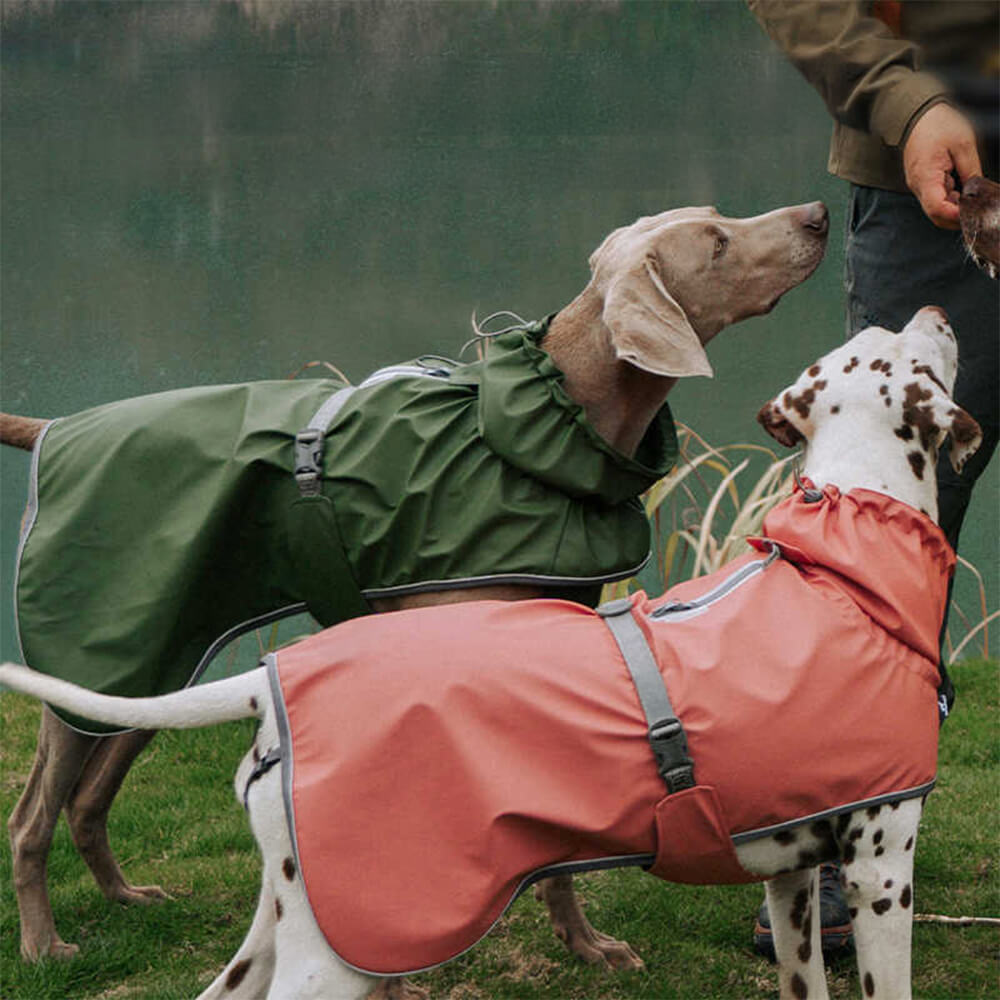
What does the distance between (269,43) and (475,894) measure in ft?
32.8

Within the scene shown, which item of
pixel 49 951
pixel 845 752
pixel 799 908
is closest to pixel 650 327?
pixel 845 752

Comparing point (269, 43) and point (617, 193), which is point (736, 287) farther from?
point (269, 43)

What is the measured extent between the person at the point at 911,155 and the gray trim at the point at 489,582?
78cm

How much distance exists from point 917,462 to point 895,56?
0.91 m

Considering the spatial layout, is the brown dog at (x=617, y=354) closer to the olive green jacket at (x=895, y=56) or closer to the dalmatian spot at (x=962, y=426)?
the olive green jacket at (x=895, y=56)

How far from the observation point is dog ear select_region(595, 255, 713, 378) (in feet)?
10.1

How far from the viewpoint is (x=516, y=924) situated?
3.69 meters

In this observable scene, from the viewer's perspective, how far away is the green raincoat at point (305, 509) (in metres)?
2.97

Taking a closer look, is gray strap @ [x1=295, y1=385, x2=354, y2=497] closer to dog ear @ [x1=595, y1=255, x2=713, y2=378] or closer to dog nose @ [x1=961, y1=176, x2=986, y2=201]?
dog ear @ [x1=595, y1=255, x2=713, y2=378]

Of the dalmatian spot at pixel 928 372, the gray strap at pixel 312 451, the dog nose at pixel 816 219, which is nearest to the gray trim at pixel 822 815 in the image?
the dalmatian spot at pixel 928 372

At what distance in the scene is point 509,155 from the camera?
10.9 meters

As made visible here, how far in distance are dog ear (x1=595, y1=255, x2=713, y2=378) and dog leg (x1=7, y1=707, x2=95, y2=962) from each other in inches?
66.7

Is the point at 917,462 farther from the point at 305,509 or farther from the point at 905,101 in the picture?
the point at 305,509

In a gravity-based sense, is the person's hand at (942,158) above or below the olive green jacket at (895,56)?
below
